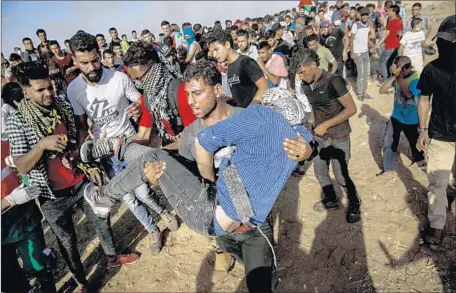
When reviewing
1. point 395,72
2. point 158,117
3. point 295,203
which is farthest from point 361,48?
point 158,117

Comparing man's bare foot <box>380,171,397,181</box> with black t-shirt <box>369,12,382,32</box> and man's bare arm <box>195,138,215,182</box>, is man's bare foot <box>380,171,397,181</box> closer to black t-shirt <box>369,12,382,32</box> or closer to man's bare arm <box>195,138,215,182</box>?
man's bare arm <box>195,138,215,182</box>

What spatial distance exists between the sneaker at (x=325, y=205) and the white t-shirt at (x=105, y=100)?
286 cm

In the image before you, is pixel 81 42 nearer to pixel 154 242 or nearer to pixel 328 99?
pixel 154 242

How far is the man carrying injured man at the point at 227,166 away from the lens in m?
2.05

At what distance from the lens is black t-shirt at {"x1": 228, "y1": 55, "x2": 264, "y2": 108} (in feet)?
12.9

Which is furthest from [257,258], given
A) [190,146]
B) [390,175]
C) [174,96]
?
[390,175]

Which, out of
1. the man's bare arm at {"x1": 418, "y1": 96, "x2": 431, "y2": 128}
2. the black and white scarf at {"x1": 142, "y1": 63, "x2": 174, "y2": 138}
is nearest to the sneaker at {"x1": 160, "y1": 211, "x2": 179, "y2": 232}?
the black and white scarf at {"x1": 142, "y1": 63, "x2": 174, "y2": 138}

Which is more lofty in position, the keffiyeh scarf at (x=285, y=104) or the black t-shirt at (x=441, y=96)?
the keffiyeh scarf at (x=285, y=104)

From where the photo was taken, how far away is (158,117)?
363 centimetres

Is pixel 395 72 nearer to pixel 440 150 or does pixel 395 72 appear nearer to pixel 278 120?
pixel 440 150

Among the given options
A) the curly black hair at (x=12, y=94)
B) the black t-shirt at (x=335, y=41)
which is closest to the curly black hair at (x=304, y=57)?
the curly black hair at (x=12, y=94)

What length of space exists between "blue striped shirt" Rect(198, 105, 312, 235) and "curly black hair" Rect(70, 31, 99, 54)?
75.8 inches

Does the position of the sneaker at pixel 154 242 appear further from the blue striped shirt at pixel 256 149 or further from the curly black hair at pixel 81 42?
the curly black hair at pixel 81 42

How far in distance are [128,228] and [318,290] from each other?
2859 mm
